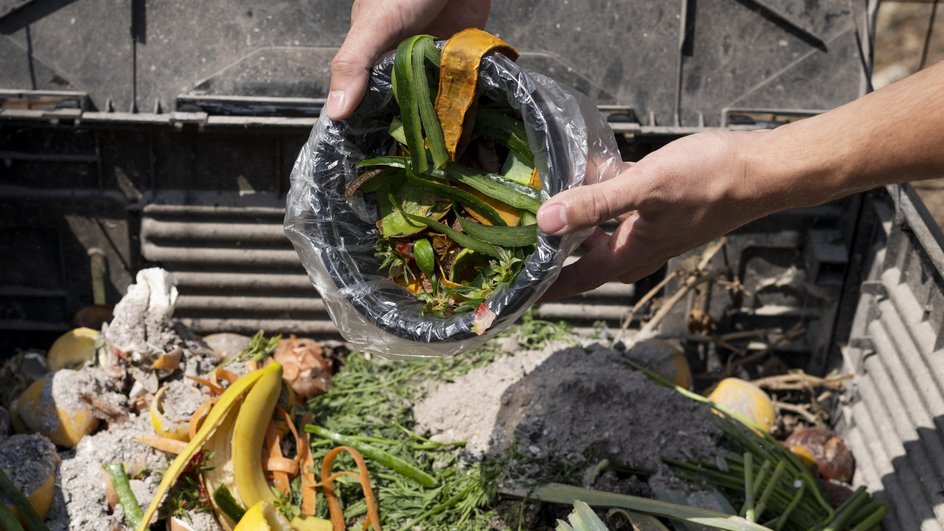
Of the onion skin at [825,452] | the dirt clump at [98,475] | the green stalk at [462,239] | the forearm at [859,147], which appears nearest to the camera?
the forearm at [859,147]

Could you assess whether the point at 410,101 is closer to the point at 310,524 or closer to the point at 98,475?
the point at 310,524

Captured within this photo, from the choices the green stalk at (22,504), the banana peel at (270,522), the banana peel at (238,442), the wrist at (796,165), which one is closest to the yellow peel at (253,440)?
the banana peel at (238,442)

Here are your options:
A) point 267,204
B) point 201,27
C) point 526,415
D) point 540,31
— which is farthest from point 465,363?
point 201,27

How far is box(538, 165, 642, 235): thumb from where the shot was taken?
224 centimetres

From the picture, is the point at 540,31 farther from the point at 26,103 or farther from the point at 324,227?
the point at 26,103

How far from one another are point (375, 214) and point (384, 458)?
94 cm

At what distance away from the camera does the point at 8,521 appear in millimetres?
2939

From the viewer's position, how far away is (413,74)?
243cm

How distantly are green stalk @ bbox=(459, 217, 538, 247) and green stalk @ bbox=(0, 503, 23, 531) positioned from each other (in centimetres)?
166

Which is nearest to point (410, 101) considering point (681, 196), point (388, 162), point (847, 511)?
point (388, 162)

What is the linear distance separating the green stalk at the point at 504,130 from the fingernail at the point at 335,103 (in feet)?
1.17

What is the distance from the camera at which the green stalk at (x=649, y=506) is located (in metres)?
2.95

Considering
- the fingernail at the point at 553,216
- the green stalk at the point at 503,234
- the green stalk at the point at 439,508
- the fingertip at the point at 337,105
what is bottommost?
the green stalk at the point at 439,508

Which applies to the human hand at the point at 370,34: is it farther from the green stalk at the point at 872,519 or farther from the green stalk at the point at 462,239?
the green stalk at the point at 872,519
